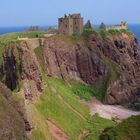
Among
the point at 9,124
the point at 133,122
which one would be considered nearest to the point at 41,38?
the point at 9,124

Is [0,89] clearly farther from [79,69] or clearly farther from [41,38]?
[79,69]

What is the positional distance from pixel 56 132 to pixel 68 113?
9.42 m

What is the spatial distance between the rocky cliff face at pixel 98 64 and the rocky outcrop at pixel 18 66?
607 inches

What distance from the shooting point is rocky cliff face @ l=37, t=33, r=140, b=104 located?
374 ft

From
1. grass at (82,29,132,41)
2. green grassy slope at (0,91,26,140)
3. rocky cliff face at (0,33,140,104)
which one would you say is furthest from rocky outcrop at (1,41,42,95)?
grass at (82,29,132,41)

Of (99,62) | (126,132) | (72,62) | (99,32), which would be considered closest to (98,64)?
(99,62)

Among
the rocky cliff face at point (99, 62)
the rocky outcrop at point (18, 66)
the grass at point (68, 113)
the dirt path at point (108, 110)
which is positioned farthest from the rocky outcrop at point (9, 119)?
the rocky cliff face at point (99, 62)

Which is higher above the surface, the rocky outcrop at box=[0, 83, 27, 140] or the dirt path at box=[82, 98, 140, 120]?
the rocky outcrop at box=[0, 83, 27, 140]

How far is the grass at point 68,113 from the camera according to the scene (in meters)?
85.2

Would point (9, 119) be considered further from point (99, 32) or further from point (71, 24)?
point (99, 32)

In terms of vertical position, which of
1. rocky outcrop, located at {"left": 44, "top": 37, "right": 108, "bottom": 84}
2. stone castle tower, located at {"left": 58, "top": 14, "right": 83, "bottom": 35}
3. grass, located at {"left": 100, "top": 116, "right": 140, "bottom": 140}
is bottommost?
rocky outcrop, located at {"left": 44, "top": 37, "right": 108, "bottom": 84}

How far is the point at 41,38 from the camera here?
113 meters

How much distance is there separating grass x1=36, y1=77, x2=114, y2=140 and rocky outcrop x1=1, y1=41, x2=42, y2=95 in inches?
136

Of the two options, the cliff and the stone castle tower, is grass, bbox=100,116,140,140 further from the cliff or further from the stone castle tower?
the stone castle tower
